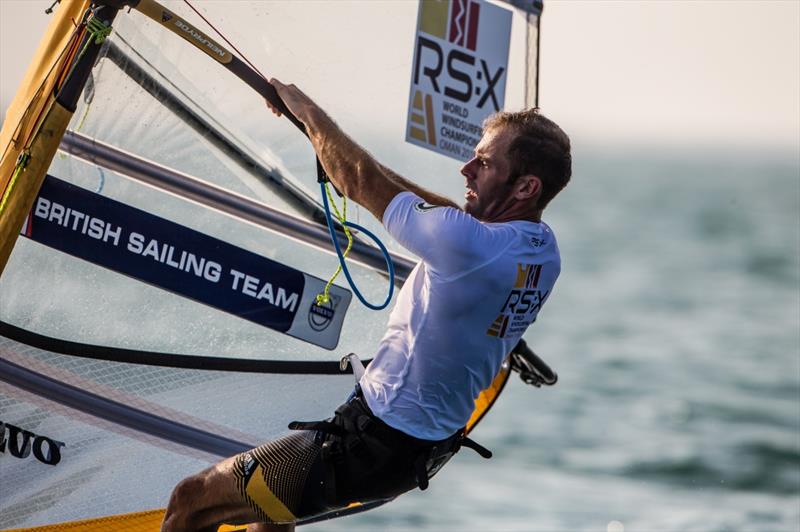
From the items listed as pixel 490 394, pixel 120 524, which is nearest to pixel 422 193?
pixel 490 394

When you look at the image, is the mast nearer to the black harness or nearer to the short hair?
the black harness

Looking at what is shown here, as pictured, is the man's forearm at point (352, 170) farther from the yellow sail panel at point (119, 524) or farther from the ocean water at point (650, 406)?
the ocean water at point (650, 406)

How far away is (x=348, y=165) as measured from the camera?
3.22 metres

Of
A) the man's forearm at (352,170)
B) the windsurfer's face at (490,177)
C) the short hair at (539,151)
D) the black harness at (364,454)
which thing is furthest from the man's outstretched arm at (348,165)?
the black harness at (364,454)

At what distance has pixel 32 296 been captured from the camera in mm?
3846

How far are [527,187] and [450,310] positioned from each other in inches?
14.1

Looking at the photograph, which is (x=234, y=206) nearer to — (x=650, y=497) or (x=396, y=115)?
(x=396, y=115)

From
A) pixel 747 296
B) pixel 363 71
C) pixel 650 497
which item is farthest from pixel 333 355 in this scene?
pixel 747 296

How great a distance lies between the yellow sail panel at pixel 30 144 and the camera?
3.30 metres

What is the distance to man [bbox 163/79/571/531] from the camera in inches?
125

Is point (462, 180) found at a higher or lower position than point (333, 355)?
higher

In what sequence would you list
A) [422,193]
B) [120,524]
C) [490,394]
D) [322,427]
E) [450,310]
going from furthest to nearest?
1. [490,394]
2. [120,524]
3. [422,193]
4. [322,427]
5. [450,310]

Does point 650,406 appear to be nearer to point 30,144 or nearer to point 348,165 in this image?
point 348,165

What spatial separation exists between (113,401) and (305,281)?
683mm
